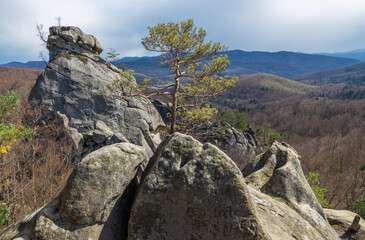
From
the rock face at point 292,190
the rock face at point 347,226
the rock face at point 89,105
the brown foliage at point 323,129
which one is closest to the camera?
the rock face at point 292,190

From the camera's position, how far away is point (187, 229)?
5348 millimetres

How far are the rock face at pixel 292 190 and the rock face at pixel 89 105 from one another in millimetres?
19469

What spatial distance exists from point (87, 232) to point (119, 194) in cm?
114

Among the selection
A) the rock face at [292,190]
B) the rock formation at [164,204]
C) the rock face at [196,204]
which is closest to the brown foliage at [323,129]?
the rock face at [292,190]

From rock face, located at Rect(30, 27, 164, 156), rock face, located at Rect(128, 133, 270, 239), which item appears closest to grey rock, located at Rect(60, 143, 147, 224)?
rock face, located at Rect(128, 133, 270, 239)

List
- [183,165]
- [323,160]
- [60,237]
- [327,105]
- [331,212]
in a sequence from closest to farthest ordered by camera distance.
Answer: [60,237] < [183,165] < [331,212] < [323,160] < [327,105]

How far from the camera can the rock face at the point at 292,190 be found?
8.07m

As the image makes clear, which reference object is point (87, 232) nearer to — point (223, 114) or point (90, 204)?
point (90, 204)

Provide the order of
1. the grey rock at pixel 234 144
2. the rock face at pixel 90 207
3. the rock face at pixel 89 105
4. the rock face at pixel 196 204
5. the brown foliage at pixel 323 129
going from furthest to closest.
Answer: the brown foliage at pixel 323 129 < the grey rock at pixel 234 144 < the rock face at pixel 89 105 < the rock face at pixel 90 207 < the rock face at pixel 196 204

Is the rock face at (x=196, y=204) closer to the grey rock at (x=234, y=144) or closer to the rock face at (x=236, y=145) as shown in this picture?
the grey rock at (x=234, y=144)

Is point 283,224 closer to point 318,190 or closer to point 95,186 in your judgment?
point 95,186

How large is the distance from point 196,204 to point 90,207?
8.80ft

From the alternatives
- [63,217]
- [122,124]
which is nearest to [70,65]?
[122,124]

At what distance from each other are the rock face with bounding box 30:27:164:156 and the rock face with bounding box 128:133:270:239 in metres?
22.8
